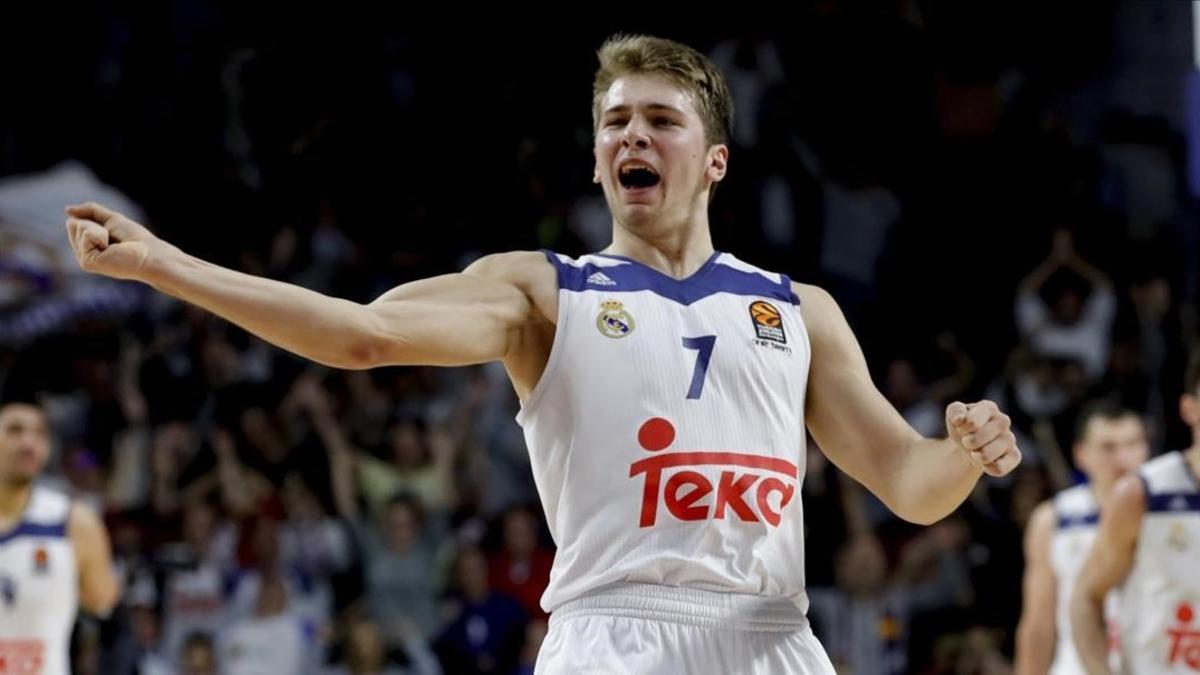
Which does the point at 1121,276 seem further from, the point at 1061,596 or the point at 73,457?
the point at 73,457

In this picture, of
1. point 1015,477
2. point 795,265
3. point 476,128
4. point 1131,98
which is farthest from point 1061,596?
point 476,128

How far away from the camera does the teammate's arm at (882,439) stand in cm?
388

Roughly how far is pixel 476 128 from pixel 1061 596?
19.4ft

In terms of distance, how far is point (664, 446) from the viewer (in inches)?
161

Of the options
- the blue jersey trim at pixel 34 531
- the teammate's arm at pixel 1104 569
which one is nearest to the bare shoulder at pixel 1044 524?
the teammate's arm at pixel 1104 569

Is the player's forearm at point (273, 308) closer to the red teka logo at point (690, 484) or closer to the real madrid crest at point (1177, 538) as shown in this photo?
the red teka logo at point (690, 484)

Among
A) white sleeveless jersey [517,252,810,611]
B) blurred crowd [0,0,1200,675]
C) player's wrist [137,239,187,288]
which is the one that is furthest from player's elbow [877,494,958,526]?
blurred crowd [0,0,1200,675]

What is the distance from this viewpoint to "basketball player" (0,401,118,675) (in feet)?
26.5

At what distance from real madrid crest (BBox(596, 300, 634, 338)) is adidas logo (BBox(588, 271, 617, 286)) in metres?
0.08

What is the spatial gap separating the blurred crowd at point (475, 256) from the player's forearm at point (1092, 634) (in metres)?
3.14

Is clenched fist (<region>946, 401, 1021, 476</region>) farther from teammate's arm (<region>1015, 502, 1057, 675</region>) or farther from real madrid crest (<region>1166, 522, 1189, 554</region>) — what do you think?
teammate's arm (<region>1015, 502, 1057, 675</region>)

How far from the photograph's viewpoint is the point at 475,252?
12.7m

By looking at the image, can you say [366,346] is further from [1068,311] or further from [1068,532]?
[1068,311]

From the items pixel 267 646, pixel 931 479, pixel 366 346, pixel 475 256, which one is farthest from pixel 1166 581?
pixel 475 256
